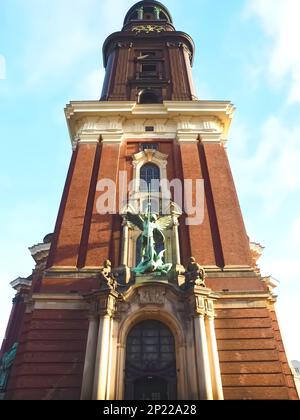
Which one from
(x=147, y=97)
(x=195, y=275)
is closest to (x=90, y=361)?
(x=195, y=275)

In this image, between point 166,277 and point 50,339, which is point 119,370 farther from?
point 166,277

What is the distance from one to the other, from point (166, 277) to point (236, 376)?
13.4ft

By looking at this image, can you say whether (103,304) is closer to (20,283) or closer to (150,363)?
(150,363)

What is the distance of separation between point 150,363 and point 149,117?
14.0 m

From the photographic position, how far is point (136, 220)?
17.2 m

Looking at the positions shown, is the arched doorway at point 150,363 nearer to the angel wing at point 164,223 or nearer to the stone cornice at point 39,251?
the angel wing at point 164,223

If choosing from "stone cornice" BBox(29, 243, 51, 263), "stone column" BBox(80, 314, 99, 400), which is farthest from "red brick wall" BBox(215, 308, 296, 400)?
"stone cornice" BBox(29, 243, 51, 263)

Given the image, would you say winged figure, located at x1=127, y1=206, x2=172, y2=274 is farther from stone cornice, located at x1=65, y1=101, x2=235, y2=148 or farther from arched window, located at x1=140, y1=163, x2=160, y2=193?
stone cornice, located at x1=65, y1=101, x2=235, y2=148

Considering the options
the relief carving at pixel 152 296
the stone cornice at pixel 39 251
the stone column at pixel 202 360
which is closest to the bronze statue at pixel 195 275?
the relief carving at pixel 152 296

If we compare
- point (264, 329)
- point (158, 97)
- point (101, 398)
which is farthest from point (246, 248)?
point (158, 97)

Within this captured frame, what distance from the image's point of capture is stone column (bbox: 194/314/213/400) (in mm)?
11664

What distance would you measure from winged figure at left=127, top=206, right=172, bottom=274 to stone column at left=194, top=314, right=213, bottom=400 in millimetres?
2481

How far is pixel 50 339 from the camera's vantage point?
1355cm

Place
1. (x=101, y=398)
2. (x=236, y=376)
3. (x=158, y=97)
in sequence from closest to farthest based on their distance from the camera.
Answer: (x=101, y=398) < (x=236, y=376) < (x=158, y=97)
